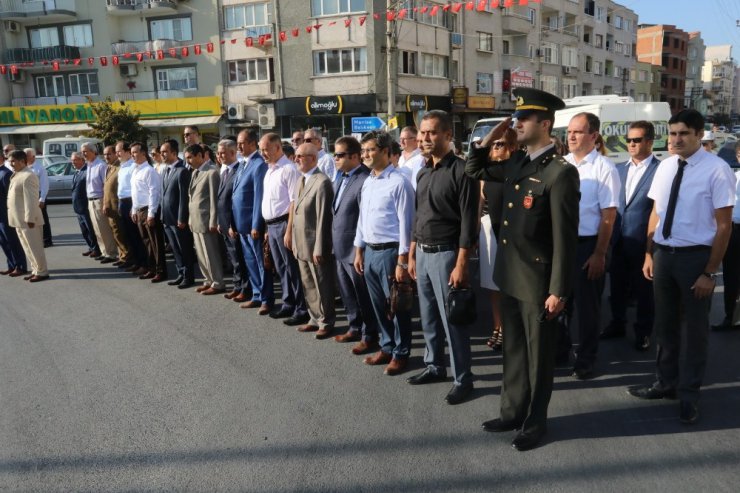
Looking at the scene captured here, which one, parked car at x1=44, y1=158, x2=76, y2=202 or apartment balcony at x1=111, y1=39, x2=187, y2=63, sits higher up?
apartment balcony at x1=111, y1=39, x2=187, y2=63

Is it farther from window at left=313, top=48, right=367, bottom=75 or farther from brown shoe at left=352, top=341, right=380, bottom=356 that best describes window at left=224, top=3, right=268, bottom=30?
brown shoe at left=352, top=341, right=380, bottom=356

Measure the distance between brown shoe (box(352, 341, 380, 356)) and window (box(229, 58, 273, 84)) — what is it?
29.6 metres

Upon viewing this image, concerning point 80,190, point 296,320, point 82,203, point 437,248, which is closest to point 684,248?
point 437,248

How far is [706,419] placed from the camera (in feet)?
12.3

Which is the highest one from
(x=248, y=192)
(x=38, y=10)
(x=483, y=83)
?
(x=38, y=10)

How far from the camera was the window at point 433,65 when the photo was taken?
32.7 metres

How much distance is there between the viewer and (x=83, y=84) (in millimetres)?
36094

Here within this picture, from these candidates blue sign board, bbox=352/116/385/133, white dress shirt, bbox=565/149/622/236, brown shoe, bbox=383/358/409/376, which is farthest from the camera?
blue sign board, bbox=352/116/385/133

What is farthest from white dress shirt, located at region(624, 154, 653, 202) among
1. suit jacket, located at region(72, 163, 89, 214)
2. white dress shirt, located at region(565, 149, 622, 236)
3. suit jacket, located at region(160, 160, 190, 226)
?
suit jacket, located at region(72, 163, 89, 214)

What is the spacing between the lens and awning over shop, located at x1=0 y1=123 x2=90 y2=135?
115 ft

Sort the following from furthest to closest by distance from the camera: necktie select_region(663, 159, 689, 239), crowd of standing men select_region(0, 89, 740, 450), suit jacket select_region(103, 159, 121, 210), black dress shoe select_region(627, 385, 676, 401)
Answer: suit jacket select_region(103, 159, 121, 210) < black dress shoe select_region(627, 385, 676, 401) < necktie select_region(663, 159, 689, 239) < crowd of standing men select_region(0, 89, 740, 450)

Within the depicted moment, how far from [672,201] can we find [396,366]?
8.30ft

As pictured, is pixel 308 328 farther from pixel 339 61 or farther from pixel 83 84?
pixel 83 84

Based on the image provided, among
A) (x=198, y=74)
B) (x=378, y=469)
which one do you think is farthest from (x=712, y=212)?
(x=198, y=74)
